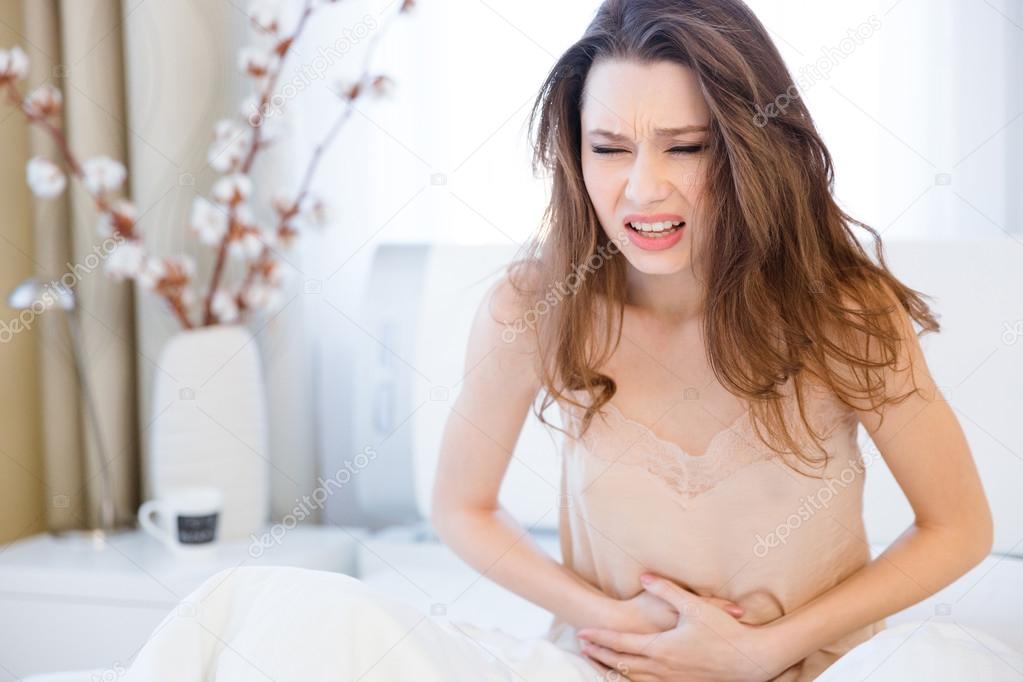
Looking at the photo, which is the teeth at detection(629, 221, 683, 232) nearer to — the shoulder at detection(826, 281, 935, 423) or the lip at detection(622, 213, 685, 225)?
the lip at detection(622, 213, 685, 225)

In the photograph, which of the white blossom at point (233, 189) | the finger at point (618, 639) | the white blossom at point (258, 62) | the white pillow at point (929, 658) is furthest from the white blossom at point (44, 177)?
the white pillow at point (929, 658)

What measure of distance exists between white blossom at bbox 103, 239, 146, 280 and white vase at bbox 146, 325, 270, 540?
0.50 ft

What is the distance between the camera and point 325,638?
0.95 meters

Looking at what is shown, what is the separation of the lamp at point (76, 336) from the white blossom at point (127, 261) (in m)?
0.10

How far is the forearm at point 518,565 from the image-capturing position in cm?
124

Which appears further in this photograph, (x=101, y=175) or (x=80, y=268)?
(x=80, y=268)

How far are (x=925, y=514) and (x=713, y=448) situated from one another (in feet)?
0.85

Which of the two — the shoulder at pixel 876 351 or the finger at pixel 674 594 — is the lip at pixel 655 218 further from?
the finger at pixel 674 594

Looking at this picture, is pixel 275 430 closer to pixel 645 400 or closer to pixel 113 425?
pixel 113 425

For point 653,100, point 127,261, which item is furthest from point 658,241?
point 127,261

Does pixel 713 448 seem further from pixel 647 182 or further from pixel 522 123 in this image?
pixel 522 123

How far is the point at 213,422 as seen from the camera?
6.48 feet

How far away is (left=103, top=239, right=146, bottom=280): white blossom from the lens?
6.45ft

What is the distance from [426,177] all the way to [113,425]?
86 cm
